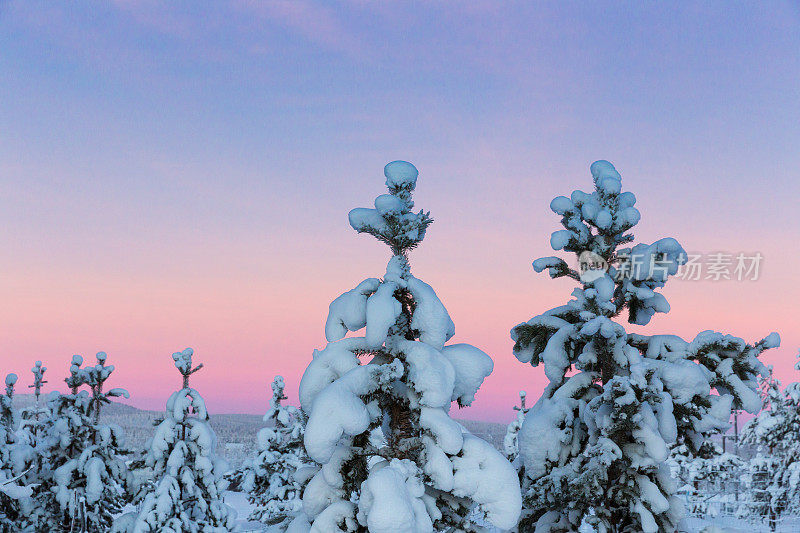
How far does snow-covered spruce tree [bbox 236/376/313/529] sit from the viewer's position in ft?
117

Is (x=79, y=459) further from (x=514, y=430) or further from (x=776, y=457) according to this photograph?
(x=776, y=457)

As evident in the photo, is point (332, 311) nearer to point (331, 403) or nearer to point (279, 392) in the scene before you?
point (331, 403)

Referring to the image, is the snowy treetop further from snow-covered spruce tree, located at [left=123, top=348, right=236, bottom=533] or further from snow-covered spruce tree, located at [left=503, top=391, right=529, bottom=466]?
snow-covered spruce tree, located at [left=503, top=391, right=529, bottom=466]

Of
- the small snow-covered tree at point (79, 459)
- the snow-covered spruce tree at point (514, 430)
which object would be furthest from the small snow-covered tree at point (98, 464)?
the snow-covered spruce tree at point (514, 430)

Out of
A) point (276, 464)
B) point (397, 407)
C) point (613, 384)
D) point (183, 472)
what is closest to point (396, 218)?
point (397, 407)

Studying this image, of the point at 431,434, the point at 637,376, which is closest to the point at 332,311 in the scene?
the point at 431,434

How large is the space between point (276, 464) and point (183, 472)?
49.7 ft

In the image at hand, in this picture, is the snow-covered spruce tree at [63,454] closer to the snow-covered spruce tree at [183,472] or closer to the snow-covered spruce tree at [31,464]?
the snow-covered spruce tree at [31,464]

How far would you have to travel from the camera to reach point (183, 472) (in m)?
21.8

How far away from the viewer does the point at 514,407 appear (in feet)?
153

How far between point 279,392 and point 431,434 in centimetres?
3105

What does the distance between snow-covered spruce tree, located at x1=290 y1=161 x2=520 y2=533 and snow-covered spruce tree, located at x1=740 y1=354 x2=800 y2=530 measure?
37422mm

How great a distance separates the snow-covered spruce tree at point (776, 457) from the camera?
130ft

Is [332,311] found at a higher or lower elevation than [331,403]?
higher
